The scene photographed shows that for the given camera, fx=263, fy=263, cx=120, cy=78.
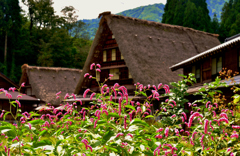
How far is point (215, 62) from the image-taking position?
10898 millimetres

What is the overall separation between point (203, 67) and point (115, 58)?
5.49 meters

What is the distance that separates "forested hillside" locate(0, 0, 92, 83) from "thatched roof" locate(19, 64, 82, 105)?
27.3 feet

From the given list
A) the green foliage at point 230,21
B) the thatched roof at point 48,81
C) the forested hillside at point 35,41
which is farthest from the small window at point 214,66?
the forested hillside at point 35,41

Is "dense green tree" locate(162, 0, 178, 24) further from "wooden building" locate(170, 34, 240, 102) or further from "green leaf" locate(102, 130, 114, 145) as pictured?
"green leaf" locate(102, 130, 114, 145)

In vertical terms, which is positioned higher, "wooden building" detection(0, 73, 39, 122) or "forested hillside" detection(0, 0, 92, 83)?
"forested hillside" detection(0, 0, 92, 83)

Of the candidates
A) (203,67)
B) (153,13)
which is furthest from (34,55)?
(153,13)

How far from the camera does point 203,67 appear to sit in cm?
1177

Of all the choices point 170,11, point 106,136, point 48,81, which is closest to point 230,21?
point 170,11

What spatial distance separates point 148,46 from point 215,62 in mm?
5142

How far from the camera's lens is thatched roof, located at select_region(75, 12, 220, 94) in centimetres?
1375

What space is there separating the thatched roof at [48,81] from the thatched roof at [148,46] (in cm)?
648

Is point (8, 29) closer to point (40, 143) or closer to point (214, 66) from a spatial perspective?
point (214, 66)

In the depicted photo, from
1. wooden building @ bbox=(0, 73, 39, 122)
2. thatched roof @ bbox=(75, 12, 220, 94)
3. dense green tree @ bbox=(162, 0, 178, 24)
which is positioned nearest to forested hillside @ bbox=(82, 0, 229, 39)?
dense green tree @ bbox=(162, 0, 178, 24)

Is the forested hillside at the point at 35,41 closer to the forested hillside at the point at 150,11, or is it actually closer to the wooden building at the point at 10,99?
the wooden building at the point at 10,99
